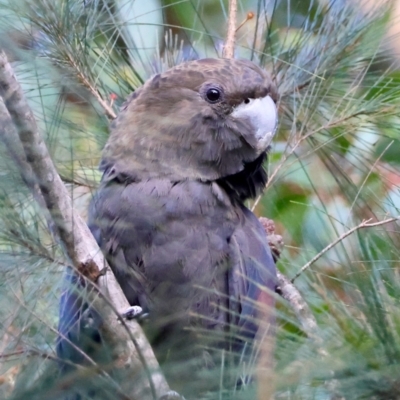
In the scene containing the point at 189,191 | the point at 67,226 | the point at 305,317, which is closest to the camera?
the point at 305,317

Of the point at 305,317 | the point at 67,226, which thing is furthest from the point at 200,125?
the point at 305,317

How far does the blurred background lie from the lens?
57 cm

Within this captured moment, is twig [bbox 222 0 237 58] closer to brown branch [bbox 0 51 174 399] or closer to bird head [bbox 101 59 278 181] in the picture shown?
bird head [bbox 101 59 278 181]

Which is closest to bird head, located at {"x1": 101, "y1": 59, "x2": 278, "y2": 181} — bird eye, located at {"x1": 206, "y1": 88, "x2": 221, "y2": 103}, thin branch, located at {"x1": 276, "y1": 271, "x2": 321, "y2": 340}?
bird eye, located at {"x1": 206, "y1": 88, "x2": 221, "y2": 103}

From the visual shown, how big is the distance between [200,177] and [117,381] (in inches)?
27.8

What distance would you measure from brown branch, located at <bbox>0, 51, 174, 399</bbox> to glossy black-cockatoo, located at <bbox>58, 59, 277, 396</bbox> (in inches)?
9.5

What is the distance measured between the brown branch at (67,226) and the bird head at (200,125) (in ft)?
1.54

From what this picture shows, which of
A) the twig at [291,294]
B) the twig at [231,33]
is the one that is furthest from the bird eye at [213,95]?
the twig at [291,294]

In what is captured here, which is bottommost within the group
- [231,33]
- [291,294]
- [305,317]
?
[291,294]

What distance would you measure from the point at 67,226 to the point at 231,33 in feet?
2.50

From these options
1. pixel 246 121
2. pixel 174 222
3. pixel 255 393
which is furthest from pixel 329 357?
pixel 246 121

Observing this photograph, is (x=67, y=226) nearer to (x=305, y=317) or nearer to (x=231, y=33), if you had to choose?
(x=305, y=317)

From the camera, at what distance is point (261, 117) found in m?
1.30

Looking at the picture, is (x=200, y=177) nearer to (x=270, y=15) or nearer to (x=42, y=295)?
(x=270, y=15)
